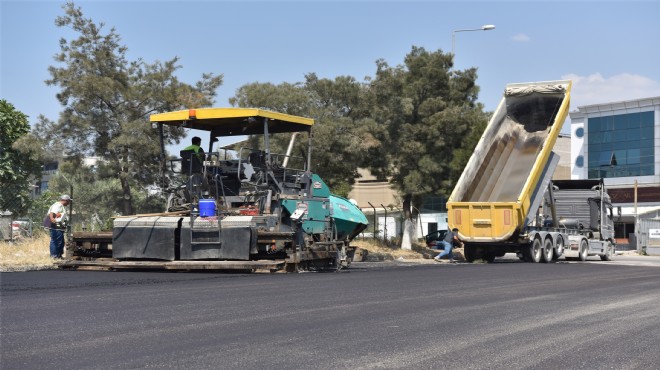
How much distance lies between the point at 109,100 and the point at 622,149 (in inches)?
1679

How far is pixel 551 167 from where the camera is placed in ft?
70.2

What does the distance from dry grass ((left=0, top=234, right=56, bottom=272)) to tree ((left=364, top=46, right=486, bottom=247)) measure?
35.1ft

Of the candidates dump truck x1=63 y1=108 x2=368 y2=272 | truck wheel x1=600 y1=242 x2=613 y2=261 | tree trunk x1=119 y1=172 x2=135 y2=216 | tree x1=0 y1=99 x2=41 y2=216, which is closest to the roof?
dump truck x1=63 y1=108 x2=368 y2=272

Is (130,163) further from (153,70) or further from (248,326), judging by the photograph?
(248,326)

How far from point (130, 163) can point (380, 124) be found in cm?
800

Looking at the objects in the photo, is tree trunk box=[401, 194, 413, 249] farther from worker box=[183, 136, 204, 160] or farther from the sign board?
the sign board

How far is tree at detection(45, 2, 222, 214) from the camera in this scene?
20469 mm

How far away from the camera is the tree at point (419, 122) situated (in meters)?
25.1

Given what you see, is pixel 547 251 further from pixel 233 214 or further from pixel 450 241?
pixel 233 214

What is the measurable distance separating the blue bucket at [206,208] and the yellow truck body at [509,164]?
8968mm

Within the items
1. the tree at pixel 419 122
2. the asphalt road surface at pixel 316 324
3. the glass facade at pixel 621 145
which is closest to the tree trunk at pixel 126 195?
the tree at pixel 419 122

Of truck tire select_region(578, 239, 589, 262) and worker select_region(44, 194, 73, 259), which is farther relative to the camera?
truck tire select_region(578, 239, 589, 262)

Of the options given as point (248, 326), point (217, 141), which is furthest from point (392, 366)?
point (217, 141)

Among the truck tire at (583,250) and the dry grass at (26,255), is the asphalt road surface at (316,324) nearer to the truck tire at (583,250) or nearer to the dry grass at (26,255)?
the dry grass at (26,255)
